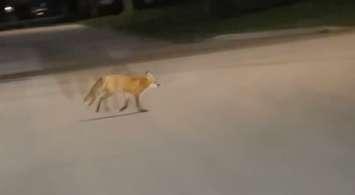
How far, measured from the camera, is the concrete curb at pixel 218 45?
10070 mm

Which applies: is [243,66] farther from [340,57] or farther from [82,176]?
[82,176]

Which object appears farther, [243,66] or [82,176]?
[243,66]

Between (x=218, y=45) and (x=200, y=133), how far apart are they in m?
4.87

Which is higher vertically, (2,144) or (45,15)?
(2,144)

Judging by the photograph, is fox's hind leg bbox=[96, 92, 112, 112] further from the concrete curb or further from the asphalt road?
the concrete curb

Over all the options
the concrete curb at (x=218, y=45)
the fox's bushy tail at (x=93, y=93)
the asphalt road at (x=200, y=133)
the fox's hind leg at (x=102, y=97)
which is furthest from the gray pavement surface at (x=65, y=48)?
the fox's hind leg at (x=102, y=97)

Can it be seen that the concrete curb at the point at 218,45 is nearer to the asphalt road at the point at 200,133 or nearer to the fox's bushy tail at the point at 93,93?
the asphalt road at the point at 200,133

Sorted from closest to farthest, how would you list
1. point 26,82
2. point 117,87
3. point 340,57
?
point 117,87, point 340,57, point 26,82

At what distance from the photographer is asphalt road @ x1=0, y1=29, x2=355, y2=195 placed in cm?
474

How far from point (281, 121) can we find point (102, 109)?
164 cm

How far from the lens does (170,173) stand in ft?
16.2

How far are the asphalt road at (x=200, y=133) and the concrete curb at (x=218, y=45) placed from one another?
3.41 ft

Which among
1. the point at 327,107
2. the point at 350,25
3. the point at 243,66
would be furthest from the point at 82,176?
the point at 350,25

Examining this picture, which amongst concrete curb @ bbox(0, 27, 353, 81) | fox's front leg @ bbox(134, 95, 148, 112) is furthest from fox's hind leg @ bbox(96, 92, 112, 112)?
concrete curb @ bbox(0, 27, 353, 81)
